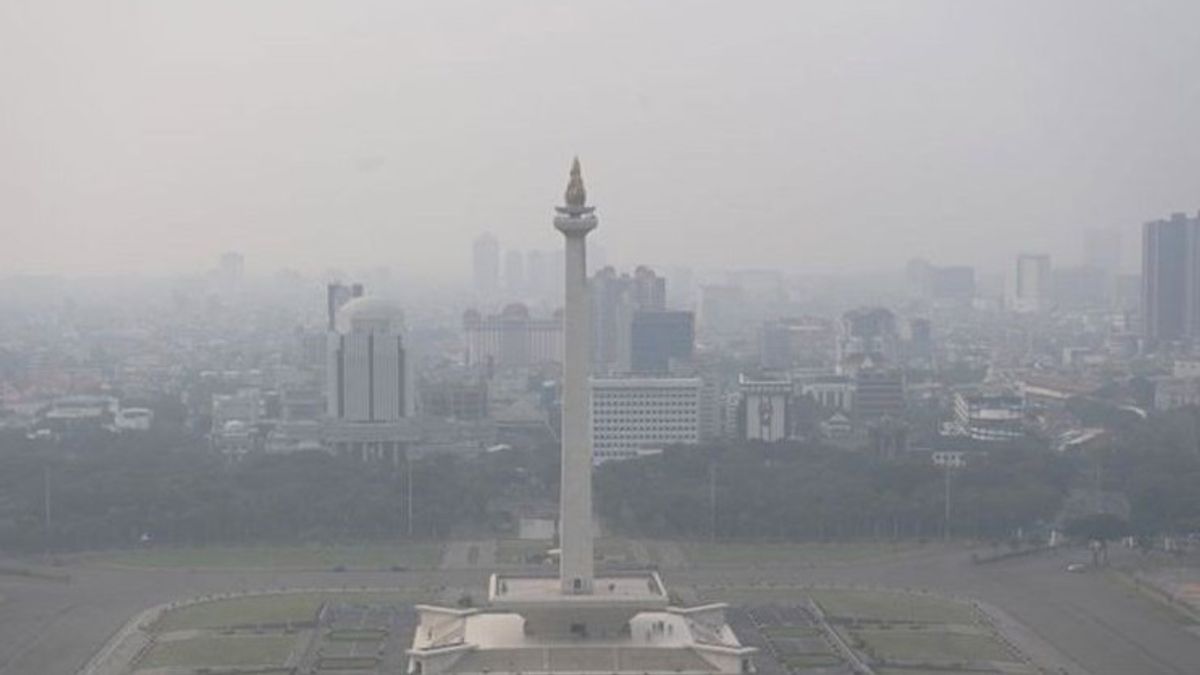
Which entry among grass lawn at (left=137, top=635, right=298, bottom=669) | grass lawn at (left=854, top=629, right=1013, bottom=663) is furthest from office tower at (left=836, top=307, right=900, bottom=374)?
grass lawn at (left=137, top=635, right=298, bottom=669)

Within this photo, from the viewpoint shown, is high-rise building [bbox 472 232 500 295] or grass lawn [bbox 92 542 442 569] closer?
grass lawn [bbox 92 542 442 569]

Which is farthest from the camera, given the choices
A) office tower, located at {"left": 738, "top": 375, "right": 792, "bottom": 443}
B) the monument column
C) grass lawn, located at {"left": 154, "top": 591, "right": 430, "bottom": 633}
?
office tower, located at {"left": 738, "top": 375, "right": 792, "bottom": 443}

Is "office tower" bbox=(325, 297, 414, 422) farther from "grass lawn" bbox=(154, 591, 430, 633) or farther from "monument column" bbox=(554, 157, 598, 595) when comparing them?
"monument column" bbox=(554, 157, 598, 595)

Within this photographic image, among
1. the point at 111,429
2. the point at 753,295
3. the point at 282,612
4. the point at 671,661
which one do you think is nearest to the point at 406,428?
the point at 111,429

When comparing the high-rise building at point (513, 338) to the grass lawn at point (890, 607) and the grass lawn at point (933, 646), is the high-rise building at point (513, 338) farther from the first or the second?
the grass lawn at point (933, 646)

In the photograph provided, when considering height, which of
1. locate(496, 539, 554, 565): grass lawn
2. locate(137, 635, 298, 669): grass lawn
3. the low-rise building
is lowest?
locate(137, 635, 298, 669): grass lawn

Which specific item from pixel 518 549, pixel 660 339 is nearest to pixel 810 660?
pixel 518 549

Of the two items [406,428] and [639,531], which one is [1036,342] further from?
[639,531]
